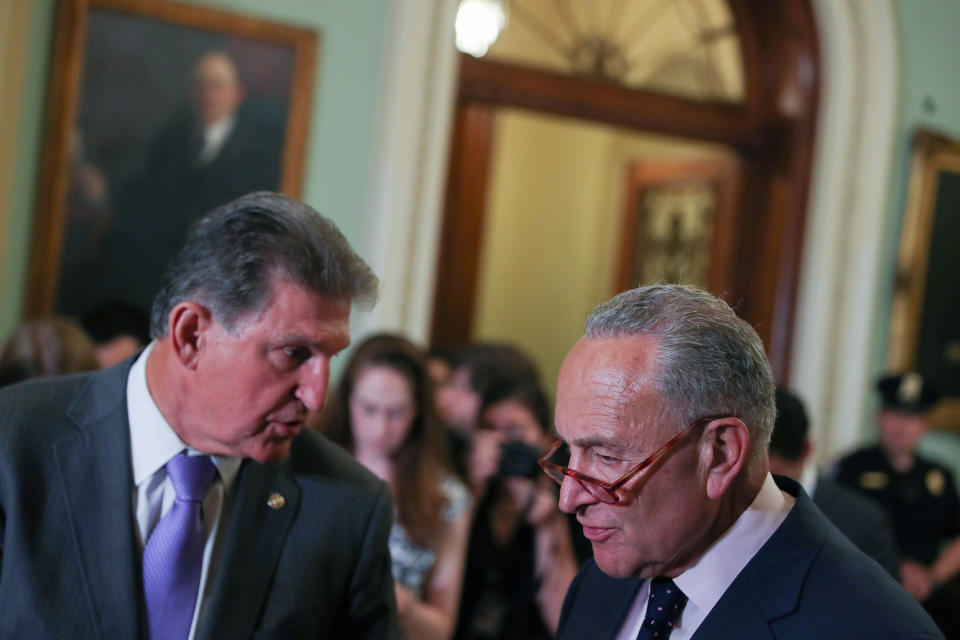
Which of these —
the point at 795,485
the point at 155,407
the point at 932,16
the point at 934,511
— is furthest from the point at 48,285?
the point at 932,16

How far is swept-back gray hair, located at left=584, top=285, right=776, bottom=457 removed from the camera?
165 centimetres

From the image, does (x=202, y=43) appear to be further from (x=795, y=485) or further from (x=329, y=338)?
(x=795, y=485)

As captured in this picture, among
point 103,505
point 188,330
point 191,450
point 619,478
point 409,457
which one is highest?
point 188,330

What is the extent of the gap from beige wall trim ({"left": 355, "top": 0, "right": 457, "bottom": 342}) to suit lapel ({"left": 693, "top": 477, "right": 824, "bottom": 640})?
4163 millimetres

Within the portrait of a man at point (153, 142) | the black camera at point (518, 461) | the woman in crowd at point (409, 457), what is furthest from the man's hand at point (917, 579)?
the portrait of a man at point (153, 142)

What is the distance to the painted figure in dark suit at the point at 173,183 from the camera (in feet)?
17.3

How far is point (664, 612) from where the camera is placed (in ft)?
5.76

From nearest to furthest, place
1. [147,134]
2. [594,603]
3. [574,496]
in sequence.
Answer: [574,496], [594,603], [147,134]

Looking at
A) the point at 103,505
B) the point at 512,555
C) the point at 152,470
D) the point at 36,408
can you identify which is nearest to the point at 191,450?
the point at 152,470

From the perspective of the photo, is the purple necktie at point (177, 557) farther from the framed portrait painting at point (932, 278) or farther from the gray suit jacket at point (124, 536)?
the framed portrait painting at point (932, 278)

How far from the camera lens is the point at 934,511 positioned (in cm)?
552

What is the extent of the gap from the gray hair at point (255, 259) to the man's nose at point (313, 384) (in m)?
0.13

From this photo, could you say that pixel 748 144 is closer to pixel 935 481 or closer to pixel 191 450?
pixel 935 481

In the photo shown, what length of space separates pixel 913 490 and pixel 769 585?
172 inches
